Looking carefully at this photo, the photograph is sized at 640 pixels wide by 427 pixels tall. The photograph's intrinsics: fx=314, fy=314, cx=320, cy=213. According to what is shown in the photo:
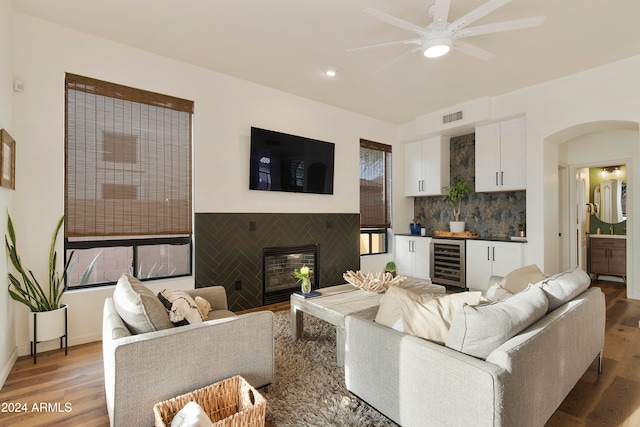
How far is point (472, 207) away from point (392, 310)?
4268 mm

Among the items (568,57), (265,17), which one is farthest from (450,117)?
(265,17)

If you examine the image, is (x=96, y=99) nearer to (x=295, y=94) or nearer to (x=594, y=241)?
(x=295, y=94)

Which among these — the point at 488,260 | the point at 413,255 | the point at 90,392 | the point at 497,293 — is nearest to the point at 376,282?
the point at 497,293

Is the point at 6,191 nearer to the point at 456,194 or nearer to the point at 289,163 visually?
the point at 289,163

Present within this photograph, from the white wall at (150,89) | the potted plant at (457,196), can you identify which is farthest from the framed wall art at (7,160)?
the potted plant at (457,196)

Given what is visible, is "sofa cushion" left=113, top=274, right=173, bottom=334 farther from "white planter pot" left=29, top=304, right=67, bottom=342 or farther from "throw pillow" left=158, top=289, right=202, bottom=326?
"white planter pot" left=29, top=304, right=67, bottom=342

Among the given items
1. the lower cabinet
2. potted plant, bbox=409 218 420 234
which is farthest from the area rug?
the lower cabinet

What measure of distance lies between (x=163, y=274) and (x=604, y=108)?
530 cm

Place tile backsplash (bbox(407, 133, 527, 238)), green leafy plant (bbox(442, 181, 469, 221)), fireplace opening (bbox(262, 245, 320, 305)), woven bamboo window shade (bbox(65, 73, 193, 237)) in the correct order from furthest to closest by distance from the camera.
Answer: green leafy plant (bbox(442, 181, 469, 221)), tile backsplash (bbox(407, 133, 527, 238)), fireplace opening (bbox(262, 245, 320, 305)), woven bamboo window shade (bbox(65, 73, 193, 237))

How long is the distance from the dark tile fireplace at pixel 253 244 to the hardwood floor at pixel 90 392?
131 centimetres

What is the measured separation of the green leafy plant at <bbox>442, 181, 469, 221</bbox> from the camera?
5199 millimetres

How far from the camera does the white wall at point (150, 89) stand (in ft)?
8.87

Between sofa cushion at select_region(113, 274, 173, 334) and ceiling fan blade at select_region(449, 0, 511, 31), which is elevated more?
ceiling fan blade at select_region(449, 0, 511, 31)

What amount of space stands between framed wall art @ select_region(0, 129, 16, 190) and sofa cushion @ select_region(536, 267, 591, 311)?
3676 mm
